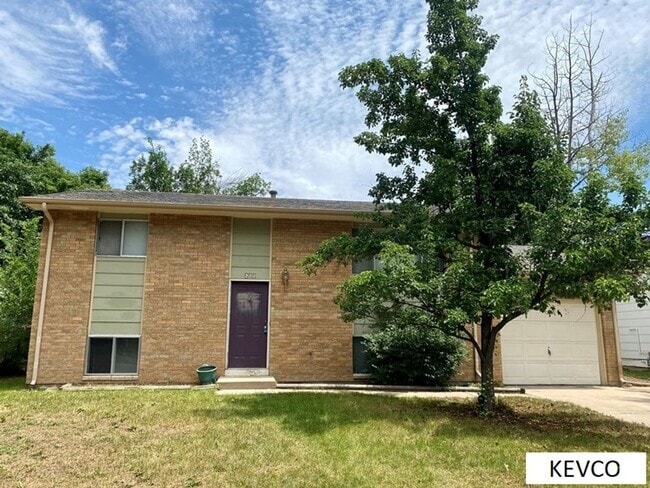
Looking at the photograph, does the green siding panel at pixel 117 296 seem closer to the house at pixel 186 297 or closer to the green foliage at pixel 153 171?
the house at pixel 186 297

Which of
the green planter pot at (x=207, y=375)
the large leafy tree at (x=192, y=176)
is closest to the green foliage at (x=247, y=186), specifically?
the large leafy tree at (x=192, y=176)

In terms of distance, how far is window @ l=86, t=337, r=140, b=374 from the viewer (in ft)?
34.4

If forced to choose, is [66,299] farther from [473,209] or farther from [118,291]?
[473,209]

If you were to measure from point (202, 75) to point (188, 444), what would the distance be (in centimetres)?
1335

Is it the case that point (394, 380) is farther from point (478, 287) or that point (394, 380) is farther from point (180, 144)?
point (180, 144)

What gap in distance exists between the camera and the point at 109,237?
11062 mm

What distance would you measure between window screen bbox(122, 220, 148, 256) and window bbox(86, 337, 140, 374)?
6.55ft

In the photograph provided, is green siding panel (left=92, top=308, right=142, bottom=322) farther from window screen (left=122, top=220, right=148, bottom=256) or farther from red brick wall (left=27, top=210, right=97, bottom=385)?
window screen (left=122, top=220, right=148, bottom=256)

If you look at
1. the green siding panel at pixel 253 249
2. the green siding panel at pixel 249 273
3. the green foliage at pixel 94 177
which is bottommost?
the green siding panel at pixel 249 273

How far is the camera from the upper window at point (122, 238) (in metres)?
11.0

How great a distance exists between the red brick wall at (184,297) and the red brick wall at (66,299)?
1.32 meters

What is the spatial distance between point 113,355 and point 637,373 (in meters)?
15.9

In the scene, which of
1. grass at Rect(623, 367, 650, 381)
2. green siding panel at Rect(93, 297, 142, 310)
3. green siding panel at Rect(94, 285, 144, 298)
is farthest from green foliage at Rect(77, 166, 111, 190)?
grass at Rect(623, 367, 650, 381)

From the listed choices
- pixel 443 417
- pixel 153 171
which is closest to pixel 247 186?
pixel 153 171
